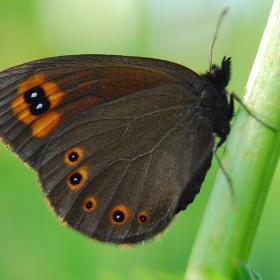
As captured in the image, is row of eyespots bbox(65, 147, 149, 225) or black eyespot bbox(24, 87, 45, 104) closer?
row of eyespots bbox(65, 147, 149, 225)

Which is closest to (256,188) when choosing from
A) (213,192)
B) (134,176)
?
(213,192)

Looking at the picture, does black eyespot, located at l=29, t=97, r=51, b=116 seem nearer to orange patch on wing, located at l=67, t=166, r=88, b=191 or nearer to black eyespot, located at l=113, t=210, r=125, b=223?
orange patch on wing, located at l=67, t=166, r=88, b=191

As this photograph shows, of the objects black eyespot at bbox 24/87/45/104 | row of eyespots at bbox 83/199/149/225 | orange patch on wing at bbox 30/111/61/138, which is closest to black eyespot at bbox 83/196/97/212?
row of eyespots at bbox 83/199/149/225

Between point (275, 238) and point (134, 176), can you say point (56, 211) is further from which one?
point (275, 238)

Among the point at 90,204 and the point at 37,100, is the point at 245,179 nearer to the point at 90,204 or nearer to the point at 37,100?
the point at 90,204

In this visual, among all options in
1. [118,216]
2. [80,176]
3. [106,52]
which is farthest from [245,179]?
[106,52]

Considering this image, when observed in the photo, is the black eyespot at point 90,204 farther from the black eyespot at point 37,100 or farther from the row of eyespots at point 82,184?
the black eyespot at point 37,100

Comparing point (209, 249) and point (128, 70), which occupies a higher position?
point (128, 70)
